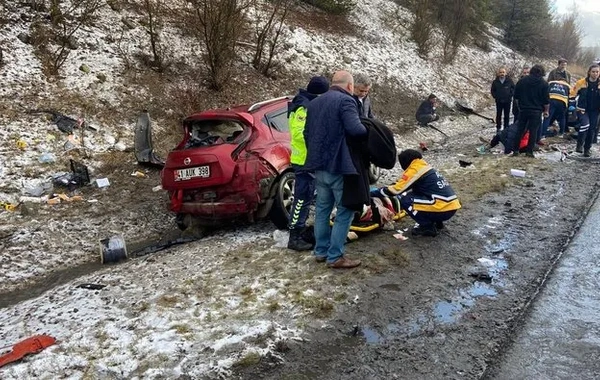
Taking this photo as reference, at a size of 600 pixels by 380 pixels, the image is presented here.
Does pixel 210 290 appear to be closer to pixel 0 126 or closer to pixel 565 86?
pixel 0 126

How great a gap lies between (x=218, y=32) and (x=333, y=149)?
27.3 ft

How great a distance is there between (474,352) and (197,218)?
13.4 feet

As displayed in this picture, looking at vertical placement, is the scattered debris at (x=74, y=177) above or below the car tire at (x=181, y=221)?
above

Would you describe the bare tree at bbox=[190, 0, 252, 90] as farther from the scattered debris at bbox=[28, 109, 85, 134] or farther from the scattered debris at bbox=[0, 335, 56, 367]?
the scattered debris at bbox=[0, 335, 56, 367]

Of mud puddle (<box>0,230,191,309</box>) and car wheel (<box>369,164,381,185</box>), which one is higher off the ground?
car wheel (<box>369,164,381,185</box>)

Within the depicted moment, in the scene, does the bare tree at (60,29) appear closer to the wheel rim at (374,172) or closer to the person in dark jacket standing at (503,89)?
the wheel rim at (374,172)

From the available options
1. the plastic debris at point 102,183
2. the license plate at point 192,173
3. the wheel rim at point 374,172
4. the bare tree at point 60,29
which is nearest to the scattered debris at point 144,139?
the plastic debris at point 102,183

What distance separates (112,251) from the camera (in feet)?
20.5

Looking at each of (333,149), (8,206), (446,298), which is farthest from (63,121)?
(446,298)

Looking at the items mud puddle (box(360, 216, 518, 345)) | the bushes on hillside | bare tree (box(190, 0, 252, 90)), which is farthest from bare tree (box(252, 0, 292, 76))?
mud puddle (box(360, 216, 518, 345))

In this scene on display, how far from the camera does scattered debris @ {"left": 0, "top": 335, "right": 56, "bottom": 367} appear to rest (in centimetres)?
383

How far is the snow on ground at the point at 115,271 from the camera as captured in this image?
392cm

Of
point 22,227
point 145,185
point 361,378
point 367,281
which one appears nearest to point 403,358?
point 361,378

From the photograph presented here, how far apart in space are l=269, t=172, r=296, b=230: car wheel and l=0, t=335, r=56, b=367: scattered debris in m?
3.08
